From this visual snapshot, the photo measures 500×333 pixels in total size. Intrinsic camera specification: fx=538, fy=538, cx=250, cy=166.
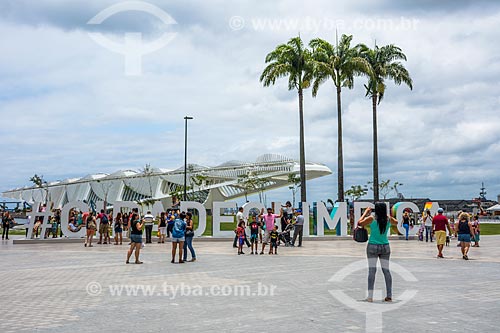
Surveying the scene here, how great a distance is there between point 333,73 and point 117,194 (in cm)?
8403

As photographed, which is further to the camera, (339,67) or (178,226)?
(339,67)

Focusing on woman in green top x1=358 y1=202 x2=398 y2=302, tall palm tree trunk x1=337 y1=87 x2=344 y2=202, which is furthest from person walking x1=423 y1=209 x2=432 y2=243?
woman in green top x1=358 y1=202 x2=398 y2=302

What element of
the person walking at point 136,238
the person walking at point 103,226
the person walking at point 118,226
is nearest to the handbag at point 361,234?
the person walking at point 136,238

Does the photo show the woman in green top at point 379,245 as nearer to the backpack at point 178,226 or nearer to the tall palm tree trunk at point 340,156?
the backpack at point 178,226

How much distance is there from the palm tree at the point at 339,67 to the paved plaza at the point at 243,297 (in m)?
17.9

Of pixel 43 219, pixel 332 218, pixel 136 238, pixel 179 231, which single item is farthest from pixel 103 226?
pixel 332 218

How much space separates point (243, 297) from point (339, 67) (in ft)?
87.2

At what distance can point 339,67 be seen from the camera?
111 ft

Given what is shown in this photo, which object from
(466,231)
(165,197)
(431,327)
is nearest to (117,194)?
(165,197)

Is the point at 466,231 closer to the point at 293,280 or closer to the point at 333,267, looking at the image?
the point at 333,267

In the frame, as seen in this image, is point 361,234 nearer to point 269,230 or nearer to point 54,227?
point 269,230

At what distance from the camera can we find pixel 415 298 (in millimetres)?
9109

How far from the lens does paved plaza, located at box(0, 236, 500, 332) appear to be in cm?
711

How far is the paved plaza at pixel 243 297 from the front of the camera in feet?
23.3
